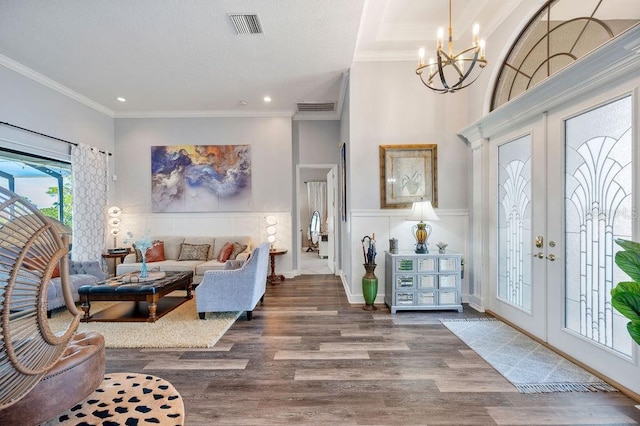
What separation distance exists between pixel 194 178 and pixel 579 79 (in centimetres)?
579

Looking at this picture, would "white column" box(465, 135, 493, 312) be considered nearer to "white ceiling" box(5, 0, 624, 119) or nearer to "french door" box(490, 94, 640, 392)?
"french door" box(490, 94, 640, 392)

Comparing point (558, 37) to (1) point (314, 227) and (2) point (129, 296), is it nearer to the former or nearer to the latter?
(2) point (129, 296)

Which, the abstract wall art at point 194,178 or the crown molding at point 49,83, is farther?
the abstract wall art at point 194,178

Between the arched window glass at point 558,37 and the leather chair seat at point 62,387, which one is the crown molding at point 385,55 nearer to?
the arched window glass at point 558,37

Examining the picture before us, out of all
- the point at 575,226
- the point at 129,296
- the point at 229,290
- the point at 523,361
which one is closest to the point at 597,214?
the point at 575,226

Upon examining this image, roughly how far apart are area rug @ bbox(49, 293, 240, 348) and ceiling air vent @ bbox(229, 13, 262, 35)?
10.9 feet

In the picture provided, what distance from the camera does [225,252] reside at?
524 centimetres

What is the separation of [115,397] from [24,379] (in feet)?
4.17

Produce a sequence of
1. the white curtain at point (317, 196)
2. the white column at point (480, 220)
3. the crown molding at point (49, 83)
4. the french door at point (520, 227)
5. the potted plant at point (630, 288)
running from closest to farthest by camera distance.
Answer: the potted plant at point (630, 288)
the french door at point (520, 227)
the white column at point (480, 220)
the crown molding at point (49, 83)
the white curtain at point (317, 196)

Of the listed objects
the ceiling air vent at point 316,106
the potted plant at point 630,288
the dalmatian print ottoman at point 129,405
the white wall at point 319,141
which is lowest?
the dalmatian print ottoman at point 129,405

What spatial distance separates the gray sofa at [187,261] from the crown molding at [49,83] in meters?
2.58

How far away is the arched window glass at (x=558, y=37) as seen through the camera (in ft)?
7.40

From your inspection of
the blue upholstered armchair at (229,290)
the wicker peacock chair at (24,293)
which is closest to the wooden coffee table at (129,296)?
the blue upholstered armchair at (229,290)

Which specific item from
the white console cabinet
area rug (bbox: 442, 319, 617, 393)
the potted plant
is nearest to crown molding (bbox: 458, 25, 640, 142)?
the potted plant
